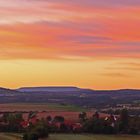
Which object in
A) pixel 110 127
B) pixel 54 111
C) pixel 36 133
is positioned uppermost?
pixel 54 111

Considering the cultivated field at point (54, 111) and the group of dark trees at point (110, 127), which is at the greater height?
the cultivated field at point (54, 111)

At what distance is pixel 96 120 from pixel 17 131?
12.9 m

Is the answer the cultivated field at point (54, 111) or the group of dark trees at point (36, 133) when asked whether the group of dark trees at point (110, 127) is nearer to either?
the group of dark trees at point (36, 133)

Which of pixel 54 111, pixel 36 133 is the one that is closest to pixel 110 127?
pixel 36 133

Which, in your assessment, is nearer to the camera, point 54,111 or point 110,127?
point 110,127

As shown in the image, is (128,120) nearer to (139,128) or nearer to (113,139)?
(139,128)

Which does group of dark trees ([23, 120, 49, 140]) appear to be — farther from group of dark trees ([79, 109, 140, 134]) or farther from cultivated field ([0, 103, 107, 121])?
cultivated field ([0, 103, 107, 121])

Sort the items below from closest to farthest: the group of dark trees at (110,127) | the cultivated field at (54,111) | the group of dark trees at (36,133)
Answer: the group of dark trees at (36,133), the group of dark trees at (110,127), the cultivated field at (54,111)

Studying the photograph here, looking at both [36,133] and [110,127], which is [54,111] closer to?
[110,127]

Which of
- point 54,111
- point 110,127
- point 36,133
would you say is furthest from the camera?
point 54,111

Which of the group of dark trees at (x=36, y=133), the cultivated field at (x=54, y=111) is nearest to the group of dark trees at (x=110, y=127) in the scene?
the group of dark trees at (x=36, y=133)

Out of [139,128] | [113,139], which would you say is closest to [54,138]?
[113,139]

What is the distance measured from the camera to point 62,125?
8338 centimetres

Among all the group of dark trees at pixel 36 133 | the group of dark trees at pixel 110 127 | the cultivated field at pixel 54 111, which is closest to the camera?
the group of dark trees at pixel 36 133
